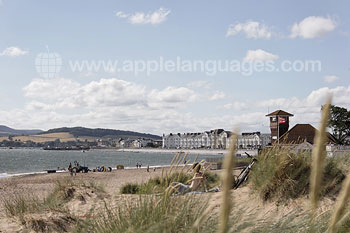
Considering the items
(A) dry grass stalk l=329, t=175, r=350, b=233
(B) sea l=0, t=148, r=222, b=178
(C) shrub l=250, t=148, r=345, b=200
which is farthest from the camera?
(B) sea l=0, t=148, r=222, b=178

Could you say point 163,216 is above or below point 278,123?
below

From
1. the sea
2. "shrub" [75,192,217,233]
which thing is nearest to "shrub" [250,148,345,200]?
"shrub" [75,192,217,233]

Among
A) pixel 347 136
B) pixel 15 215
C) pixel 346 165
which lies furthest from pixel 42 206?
pixel 347 136

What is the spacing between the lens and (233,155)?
4.47ft

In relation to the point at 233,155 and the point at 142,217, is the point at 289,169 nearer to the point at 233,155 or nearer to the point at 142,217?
the point at 142,217

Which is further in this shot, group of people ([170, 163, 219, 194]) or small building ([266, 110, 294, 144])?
small building ([266, 110, 294, 144])

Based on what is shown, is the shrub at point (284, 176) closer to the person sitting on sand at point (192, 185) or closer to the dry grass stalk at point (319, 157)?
the person sitting on sand at point (192, 185)

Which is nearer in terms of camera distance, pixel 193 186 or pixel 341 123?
pixel 193 186

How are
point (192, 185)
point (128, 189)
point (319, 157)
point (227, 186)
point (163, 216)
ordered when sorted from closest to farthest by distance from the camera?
point (227, 186) → point (319, 157) → point (163, 216) → point (192, 185) → point (128, 189)

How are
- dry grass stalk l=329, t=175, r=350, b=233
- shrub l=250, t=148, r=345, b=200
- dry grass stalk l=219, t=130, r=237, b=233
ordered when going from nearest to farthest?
dry grass stalk l=219, t=130, r=237, b=233 < dry grass stalk l=329, t=175, r=350, b=233 < shrub l=250, t=148, r=345, b=200

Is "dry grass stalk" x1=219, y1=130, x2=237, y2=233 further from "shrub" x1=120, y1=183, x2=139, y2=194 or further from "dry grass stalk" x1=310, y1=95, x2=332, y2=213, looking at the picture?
"shrub" x1=120, y1=183, x2=139, y2=194

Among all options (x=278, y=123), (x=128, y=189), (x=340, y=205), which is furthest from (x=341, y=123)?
(x=340, y=205)

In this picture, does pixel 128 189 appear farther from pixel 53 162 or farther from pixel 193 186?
pixel 53 162

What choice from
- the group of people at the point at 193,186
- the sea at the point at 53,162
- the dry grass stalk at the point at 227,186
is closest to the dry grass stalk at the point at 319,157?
the dry grass stalk at the point at 227,186
